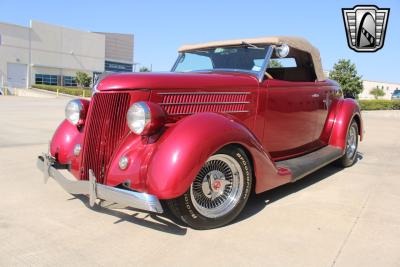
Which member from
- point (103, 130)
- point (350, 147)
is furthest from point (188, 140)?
point (350, 147)

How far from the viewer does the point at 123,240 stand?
3014 mm

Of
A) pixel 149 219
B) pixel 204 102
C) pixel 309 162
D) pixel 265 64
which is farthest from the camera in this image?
pixel 309 162

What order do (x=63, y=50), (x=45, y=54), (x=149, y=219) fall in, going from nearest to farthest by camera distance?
1. (x=149, y=219)
2. (x=45, y=54)
3. (x=63, y=50)

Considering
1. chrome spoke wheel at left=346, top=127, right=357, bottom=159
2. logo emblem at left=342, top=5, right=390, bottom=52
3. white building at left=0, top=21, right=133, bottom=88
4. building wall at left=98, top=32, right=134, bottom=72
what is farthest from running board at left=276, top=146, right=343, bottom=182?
building wall at left=98, top=32, right=134, bottom=72

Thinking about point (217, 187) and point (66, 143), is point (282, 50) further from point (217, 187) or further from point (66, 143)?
point (66, 143)

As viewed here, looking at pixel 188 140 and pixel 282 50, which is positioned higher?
pixel 282 50

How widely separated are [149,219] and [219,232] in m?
0.66

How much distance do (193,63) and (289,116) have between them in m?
1.39

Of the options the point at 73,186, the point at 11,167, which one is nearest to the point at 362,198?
the point at 73,186

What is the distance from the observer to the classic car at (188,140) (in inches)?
117

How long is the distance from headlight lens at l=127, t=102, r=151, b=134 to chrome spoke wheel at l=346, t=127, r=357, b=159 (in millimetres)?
3868

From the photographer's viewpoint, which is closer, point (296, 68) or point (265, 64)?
point (265, 64)

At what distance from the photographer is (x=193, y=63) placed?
4.97 m

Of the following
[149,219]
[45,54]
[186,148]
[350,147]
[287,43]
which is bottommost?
[149,219]
